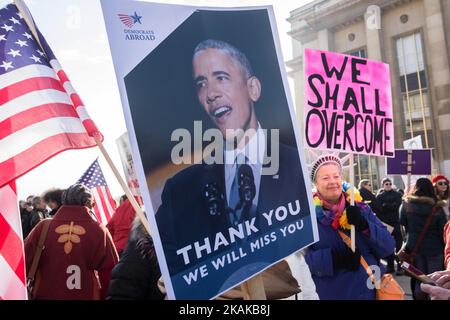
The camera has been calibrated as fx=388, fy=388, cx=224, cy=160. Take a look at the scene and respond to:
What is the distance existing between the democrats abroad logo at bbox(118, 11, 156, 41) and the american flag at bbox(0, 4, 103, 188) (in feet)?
2.23

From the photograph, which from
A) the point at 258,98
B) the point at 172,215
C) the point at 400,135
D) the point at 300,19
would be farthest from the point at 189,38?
the point at 300,19

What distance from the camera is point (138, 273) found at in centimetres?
210

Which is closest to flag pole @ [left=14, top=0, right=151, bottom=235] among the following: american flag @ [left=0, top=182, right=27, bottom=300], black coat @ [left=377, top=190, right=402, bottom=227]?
american flag @ [left=0, top=182, right=27, bottom=300]

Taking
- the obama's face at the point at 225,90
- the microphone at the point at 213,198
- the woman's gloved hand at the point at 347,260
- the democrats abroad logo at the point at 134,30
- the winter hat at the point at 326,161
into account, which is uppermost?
the democrats abroad logo at the point at 134,30

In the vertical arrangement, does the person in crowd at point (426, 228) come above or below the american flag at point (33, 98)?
below

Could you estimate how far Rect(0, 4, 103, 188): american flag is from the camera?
6.56 feet

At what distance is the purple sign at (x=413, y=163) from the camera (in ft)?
24.2

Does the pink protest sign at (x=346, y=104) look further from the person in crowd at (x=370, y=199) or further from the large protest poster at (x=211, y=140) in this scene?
the person in crowd at (x=370, y=199)

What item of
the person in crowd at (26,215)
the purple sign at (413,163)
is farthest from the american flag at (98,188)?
the purple sign at (413,163)

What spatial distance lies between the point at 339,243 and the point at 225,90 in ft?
5.66

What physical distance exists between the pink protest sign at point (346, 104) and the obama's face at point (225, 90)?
3.95 ft

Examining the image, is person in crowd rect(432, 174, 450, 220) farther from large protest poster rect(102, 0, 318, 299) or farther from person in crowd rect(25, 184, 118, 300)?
person in crowd rect(25, 184, 118, 300)

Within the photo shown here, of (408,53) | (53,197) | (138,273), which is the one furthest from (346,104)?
(408,53)

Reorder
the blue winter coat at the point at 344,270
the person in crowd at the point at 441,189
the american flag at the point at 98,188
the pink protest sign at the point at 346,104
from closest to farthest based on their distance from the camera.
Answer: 1. the blue winter coat at the point at 344,270
2. the pink protest sign at the point at 346,104
3. the person in crowd at the point at 441,189
4. the american flag at the point at 98,188
